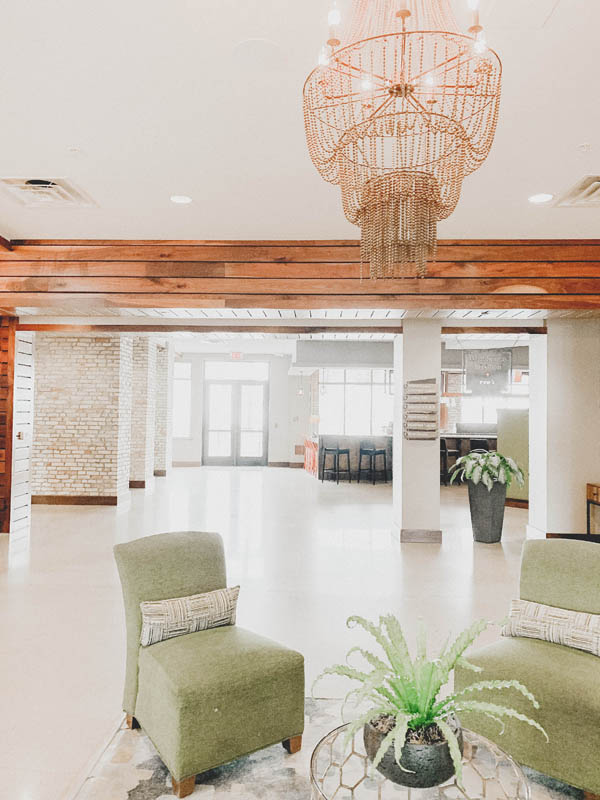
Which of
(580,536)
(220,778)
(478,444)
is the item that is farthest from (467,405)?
(220,778)

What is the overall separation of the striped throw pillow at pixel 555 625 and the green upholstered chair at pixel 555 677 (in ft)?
0.12

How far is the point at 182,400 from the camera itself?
691 inches

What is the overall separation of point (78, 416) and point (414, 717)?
9262mm

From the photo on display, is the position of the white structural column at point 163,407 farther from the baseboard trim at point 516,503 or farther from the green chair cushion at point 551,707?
the green chair cushion at point 551,707

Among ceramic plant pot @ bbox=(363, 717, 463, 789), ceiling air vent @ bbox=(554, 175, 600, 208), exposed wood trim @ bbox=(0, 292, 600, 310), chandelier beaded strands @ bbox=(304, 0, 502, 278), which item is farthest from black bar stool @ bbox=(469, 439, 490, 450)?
ceramic plant pot @ bbox=(363, 717, 463, 789)

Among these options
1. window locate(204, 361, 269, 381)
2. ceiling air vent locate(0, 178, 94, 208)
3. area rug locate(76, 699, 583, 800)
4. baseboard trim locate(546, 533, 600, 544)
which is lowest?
area rug locate(76, 699, 583, 800)

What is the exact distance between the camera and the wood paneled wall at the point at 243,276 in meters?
5.45

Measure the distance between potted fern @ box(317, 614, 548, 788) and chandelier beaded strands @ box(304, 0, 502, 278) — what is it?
1.64 metres

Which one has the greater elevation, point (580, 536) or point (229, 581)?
point (580, 536)

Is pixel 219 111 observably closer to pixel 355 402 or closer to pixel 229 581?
pixel 229 581

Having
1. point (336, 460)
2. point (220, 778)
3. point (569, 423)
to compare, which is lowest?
point (220, 778)

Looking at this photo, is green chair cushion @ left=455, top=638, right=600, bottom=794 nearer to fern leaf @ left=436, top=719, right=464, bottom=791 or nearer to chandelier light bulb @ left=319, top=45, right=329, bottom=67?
fern leaf @ left=436, top=719, right=464, bottom=791

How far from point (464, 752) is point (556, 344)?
629 cm

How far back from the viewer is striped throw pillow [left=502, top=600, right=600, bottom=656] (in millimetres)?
2850
